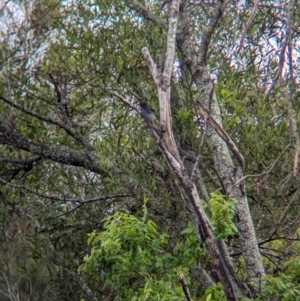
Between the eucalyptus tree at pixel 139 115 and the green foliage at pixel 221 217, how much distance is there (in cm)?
94

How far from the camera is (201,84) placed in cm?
729

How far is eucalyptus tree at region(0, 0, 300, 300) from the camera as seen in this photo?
7188 millimetres

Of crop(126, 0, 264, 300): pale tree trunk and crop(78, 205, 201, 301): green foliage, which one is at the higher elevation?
crop(126, 0, 264, 300): pale tree trunk

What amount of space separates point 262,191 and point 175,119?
1193 mm

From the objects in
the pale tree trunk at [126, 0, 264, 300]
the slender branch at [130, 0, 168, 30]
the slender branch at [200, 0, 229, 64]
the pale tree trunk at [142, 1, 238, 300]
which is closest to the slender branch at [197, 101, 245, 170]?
the pale tree trunk at [126, 0, 264, 300]

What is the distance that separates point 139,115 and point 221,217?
2.22 m

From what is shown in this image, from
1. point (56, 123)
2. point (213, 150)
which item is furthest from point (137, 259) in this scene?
point (56, 123)

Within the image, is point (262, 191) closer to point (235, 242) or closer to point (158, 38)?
point (235, 242)

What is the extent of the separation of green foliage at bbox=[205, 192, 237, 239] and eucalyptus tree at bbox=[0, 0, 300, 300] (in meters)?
0.94

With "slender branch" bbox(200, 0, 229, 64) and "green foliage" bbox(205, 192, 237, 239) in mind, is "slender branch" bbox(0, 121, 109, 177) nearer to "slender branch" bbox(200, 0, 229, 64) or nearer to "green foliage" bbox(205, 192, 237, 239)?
"slender branch" bbox(200, 0, 229, 64)

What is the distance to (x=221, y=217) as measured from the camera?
5.59m

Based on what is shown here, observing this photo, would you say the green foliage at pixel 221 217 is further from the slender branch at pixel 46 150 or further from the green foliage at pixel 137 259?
the slender branch at pixel 46 150

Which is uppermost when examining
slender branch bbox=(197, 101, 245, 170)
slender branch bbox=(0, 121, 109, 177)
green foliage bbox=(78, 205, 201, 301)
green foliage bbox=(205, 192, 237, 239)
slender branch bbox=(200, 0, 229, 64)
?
slender branch bbox=(200, 0, 229, 64)

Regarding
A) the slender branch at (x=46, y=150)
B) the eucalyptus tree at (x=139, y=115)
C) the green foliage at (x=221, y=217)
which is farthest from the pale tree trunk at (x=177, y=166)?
the slender branch at (x=46, y=150)
